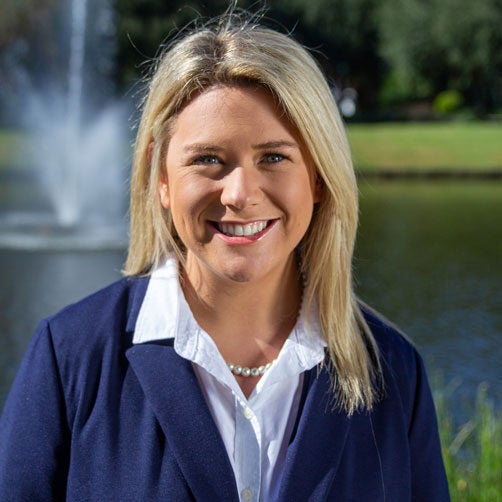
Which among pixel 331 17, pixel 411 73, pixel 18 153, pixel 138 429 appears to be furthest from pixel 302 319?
pixel 331 17

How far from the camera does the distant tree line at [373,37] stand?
35188 mm

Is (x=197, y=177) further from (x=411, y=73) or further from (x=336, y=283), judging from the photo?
(x=411, y=73)

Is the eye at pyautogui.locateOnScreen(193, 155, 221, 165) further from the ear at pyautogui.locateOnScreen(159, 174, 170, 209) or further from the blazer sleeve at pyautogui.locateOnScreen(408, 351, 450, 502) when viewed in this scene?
the blazer sleeve at pyautogui.locateOnScreen(408, 351, 450, 502)

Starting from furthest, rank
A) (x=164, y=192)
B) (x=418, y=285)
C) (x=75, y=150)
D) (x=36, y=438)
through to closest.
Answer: (x=75, y=150), (x=418, y=285), (x=164, y=192), (x=36, y=438)

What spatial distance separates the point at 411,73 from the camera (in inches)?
1626

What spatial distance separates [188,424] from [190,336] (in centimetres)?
18

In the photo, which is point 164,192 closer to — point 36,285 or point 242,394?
point 242,394

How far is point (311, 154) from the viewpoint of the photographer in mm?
1867

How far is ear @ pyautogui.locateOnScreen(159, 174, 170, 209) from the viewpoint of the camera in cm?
195

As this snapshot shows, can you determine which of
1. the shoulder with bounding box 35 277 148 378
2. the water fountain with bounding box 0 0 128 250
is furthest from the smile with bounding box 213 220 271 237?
the water fountain with bounding box 0 0 128 250

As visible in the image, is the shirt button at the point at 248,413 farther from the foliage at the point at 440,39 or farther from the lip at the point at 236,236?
the foliage at the point at 440,39

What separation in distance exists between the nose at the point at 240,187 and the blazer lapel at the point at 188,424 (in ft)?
1.04

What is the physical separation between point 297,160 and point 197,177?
18cm

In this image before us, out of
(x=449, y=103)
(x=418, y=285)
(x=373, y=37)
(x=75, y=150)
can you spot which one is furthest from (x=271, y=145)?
(x=373, y=37)
